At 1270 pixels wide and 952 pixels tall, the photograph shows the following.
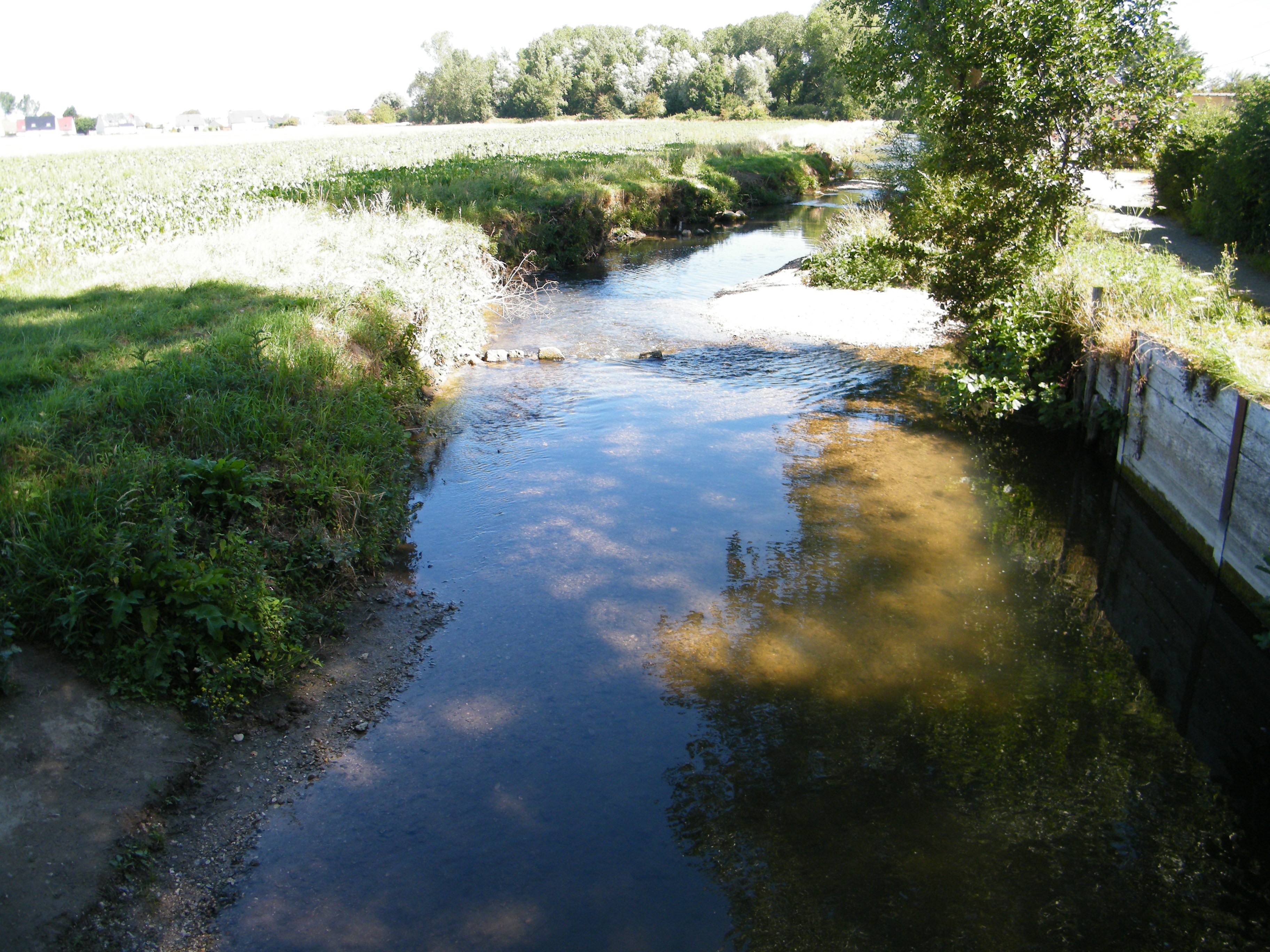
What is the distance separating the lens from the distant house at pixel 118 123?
9119 cm

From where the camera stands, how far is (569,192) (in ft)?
73.3

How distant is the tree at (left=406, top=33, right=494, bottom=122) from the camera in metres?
91.4

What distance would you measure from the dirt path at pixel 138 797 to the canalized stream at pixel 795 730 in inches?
8.7

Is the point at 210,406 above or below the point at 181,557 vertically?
above

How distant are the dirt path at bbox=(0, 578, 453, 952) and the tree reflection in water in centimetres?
228

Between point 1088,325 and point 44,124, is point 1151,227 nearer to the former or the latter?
point 1088,325

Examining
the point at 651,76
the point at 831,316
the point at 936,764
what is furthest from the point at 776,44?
the point at 936,764

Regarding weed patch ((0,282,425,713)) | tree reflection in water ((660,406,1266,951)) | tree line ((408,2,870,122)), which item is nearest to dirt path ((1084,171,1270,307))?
tree reflection in water ((660,406,1266,951))

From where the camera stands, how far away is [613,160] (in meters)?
28.6

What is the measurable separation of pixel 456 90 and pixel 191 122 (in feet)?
122

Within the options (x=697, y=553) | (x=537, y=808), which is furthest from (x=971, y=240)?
(x=537, y=808)

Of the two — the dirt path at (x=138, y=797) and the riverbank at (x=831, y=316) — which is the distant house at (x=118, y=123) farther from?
the dirt path at (x=138, y=797)

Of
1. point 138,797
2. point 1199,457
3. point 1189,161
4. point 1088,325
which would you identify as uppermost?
point 1189,161

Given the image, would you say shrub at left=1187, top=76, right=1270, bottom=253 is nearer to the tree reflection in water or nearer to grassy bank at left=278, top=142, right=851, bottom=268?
the tree reflection in water
